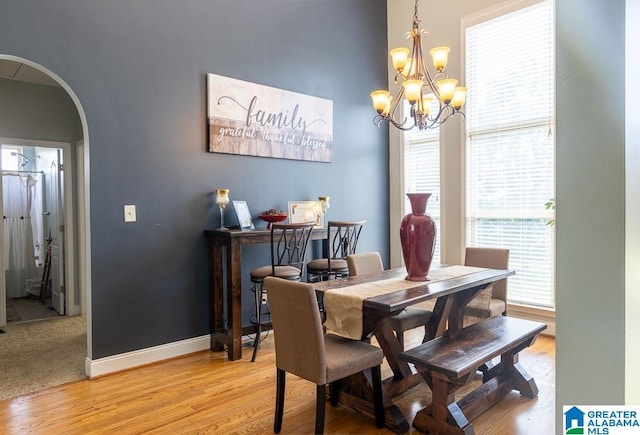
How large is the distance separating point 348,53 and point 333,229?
2141 mm

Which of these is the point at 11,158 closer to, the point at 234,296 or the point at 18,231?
the point at 18,231

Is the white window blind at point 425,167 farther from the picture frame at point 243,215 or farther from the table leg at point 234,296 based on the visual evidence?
the table leg at point 234,296

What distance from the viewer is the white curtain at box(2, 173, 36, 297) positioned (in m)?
5.86

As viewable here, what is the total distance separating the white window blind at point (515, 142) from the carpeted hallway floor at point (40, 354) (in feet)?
13.1

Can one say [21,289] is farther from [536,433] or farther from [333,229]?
[536,433]

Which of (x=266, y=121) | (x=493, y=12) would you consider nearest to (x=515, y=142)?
(x=493, y=12)

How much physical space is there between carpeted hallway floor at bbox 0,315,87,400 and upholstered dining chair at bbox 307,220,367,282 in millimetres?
2099

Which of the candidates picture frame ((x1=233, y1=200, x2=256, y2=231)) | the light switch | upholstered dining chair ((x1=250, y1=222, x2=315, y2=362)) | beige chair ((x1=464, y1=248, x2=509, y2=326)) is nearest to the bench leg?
beige chair ((x1=464, y1=248, x2=509, y2=326))

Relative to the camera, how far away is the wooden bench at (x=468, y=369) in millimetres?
2137

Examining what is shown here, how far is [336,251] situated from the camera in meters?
4.44

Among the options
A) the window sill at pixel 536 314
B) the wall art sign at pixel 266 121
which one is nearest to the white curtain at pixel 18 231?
the wall art sign at pixel 266 121

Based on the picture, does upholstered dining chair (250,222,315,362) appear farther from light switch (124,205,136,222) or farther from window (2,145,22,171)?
window (2,145,22,171)

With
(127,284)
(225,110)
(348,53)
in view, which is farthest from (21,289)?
(348,53)

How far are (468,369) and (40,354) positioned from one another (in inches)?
138
